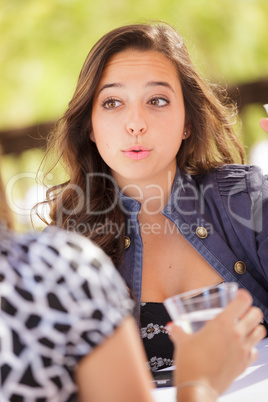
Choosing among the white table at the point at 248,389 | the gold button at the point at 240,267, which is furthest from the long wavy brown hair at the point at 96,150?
the white table at the point at 248,389

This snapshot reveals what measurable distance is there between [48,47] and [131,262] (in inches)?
250

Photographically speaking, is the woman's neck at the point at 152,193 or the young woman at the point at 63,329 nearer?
the young woman at the point at 63,329

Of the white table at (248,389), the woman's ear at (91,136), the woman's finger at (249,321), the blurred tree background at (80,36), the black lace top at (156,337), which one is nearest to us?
the woman's finger at (249,321)

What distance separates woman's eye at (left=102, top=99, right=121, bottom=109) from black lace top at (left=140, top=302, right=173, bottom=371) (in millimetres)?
802

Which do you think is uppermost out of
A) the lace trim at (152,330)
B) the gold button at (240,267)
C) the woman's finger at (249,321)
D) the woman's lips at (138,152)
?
the woman's lips at (138,152)

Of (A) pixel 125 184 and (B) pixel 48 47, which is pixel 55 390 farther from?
(B) pixel 48 47

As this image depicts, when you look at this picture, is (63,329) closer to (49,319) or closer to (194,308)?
(49,319)

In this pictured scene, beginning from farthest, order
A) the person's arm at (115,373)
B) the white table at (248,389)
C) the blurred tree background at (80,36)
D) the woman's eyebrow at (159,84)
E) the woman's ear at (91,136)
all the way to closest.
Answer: the blurred tree background at (80,36)
the woman's ear at (91,136)
the woman's eyebrow at (159,84)
the white table at (248,389)
the person's arm at (115,373)

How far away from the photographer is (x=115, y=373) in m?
0.89

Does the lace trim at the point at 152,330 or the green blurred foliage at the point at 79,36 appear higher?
the green blurred foliage at the point at 79,36

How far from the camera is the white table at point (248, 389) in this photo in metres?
1.45

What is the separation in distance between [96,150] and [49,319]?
1.69 m

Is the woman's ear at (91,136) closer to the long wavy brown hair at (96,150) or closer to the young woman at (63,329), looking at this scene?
the long wavy brown hair at (96,150)

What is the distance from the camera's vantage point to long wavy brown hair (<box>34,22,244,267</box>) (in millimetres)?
2322
